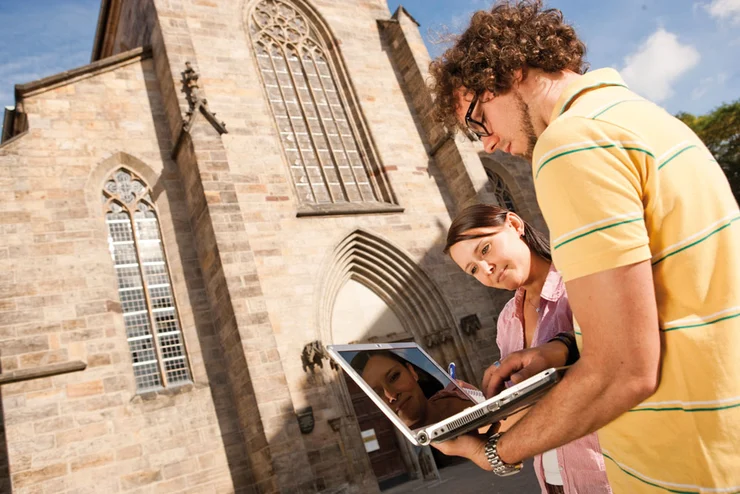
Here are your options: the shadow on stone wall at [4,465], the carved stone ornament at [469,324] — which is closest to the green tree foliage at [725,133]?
the carved stone ornament at [469,324]

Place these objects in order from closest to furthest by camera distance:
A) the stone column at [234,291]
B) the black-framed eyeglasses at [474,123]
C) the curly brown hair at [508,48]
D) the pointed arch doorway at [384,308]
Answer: the curly brown hair at [508,48] < the black-framed eyeglasses at [474,123] < the stone column at [234,291] < the pointed arch doorway at [384,308]

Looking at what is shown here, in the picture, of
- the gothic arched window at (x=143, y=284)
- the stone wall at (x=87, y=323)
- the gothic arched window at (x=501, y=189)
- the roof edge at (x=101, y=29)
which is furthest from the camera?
the gothic arched window at (x=501, y=189)

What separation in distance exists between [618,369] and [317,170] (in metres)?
10.8

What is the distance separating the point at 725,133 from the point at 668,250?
31.8m

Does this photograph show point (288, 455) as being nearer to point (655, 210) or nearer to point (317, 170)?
point (317, 170)

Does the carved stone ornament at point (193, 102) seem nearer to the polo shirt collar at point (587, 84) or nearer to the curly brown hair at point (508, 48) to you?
the curly brown hair at point (508, 48)

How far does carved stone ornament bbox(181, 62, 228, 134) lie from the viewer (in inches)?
363

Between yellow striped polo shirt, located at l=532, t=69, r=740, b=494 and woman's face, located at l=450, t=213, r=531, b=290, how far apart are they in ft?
2.97

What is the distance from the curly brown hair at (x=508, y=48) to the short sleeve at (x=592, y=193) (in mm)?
368

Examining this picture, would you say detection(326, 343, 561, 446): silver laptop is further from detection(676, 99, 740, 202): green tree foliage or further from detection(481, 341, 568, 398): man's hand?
detection(676, 99, 740, 202): green tree foliage

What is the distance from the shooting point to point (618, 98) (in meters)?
0.96

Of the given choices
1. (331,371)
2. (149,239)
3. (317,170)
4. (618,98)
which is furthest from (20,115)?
(618,98)

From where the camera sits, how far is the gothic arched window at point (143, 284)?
28.2 feet

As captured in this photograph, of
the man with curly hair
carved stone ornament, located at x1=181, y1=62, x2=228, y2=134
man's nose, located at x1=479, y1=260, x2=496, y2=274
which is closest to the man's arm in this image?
the man with curly hair
